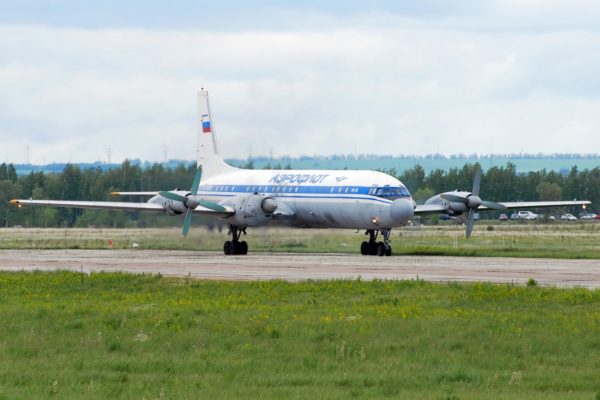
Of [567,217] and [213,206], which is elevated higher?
[213,206]

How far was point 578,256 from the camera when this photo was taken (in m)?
51.7

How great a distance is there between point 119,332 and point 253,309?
436cm

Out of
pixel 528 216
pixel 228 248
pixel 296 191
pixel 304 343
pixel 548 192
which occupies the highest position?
pixel 548 192

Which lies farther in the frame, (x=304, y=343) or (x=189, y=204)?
(x=189, y=204)

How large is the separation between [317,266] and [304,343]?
73.7 feet

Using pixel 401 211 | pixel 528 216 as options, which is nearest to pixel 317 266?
pixel 401 211

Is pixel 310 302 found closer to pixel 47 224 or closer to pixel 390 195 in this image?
pixel 390 195

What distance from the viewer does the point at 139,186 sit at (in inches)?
3302

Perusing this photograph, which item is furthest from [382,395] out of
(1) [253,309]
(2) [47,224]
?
(2) [47,224]

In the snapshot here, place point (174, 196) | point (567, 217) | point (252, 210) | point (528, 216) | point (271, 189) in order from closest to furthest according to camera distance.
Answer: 1. point (174, 196)
2. point (252, 210)
3. point (271, 189)
4. point (567, 217)
5. point (528, 216)

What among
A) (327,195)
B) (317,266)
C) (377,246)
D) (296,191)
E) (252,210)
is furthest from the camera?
(296,191)

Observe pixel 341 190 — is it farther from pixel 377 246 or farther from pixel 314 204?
pixel 377 246

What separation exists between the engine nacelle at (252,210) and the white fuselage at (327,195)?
19.5 inches

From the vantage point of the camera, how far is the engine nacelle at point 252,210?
187ft
